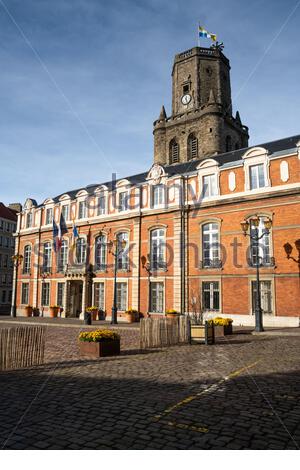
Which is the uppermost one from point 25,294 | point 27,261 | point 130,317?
point 27,261

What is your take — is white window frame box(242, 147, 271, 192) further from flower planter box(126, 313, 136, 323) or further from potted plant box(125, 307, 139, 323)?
flower planter box(126, 313, 136, 323)

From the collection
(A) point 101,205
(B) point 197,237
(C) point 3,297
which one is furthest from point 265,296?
(C) point 3,297

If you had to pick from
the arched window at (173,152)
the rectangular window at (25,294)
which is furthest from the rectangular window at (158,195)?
the rectangular window at (25,294)

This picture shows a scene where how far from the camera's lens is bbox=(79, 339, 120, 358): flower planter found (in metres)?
11.5

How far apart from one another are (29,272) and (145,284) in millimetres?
15607

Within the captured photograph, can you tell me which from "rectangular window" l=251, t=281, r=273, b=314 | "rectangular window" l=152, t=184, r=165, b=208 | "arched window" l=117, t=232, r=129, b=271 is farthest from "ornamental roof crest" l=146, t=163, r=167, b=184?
"rectangular window" l=251, t=281, r=273, b=314

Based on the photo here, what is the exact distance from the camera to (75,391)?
726 centimetres

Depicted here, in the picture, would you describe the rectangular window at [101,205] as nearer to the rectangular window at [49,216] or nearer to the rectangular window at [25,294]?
the rectangular window at [49,216]

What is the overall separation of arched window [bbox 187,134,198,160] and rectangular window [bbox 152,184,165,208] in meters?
12.2

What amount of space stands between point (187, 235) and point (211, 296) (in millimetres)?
4893

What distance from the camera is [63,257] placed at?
3412cm

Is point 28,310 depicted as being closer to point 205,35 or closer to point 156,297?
point 156,297

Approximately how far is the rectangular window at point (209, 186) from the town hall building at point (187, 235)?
3.0 inches

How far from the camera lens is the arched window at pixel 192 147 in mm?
39469
